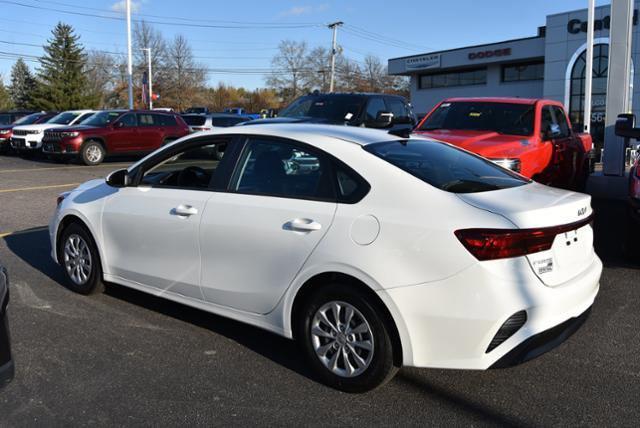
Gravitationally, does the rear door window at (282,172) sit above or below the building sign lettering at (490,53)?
below

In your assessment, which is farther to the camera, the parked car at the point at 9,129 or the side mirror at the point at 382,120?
the parked car at the point at 9,129

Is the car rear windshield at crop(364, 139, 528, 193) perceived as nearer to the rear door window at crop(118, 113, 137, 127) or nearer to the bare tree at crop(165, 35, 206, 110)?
the rear door window at crop(118, 113, 137, 127)

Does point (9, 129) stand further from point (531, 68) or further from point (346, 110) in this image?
point (531, 68)

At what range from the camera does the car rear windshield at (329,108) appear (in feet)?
36.5

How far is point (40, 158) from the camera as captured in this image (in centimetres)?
2166

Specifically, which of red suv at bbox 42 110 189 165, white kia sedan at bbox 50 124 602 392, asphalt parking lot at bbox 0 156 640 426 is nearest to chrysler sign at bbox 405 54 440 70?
red suv at bbox 42 110 189 165

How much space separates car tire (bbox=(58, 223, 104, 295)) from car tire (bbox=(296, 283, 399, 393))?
2297 mm

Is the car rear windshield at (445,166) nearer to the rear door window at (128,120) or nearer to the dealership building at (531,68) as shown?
the rear door window at (128,120)

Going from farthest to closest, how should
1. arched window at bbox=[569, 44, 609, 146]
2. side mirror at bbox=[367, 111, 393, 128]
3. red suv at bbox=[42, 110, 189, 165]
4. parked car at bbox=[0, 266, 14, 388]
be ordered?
arched window at bbox=[569, 44, 609, 146], red suv at bbox=[42, 110, 189, 165], side mirror at bbox=[367, 111, 393, 128], parked car at bbox=[0, 266, 14, 388]

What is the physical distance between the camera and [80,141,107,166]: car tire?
18.6m

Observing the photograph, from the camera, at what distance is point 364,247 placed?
11.4 ft

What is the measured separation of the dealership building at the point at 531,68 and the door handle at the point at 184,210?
30.4 m

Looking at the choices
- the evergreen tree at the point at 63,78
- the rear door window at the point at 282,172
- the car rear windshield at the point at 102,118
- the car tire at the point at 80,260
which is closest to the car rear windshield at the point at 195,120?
the car rear windshield at the point at 102,118

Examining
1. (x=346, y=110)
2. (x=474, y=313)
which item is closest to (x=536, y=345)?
(x=474, y=313)
